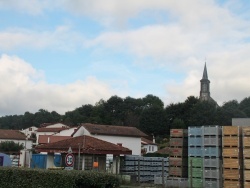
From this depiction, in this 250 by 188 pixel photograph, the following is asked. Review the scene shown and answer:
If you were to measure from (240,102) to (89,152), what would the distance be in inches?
4316

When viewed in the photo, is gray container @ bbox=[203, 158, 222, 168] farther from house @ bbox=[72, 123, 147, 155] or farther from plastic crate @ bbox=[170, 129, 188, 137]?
house @ bbox=[72, 123, 147, 155]

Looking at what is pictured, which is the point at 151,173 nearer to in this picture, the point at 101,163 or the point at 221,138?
the point at 101,163

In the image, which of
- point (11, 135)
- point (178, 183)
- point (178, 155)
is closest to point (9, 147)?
point (11, 135)

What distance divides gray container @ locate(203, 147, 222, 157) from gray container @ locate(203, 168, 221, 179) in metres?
0.92

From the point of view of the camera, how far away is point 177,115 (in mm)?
94000

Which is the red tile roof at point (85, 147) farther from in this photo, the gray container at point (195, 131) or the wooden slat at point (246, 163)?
the wooden slat at point (246, 163)

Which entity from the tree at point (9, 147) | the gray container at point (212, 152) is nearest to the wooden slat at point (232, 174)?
the gray container at point (212, 152)

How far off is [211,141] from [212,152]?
0.70 metres

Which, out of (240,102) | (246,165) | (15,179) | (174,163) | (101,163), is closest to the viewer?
(15,179)

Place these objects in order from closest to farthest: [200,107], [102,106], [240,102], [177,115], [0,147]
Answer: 1. [0,147]
2. [200,107]
3. [177,115]
4. [102,106]
5. [240,102]

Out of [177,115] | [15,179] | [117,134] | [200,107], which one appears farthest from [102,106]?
[15,179]

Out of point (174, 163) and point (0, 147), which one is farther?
point (0, 147)

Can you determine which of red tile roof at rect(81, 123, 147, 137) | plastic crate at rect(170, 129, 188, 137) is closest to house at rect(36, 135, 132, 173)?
plastic crate at rect(170, 129, 188, 137)

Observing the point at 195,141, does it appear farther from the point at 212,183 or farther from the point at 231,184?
the point at 231,184
